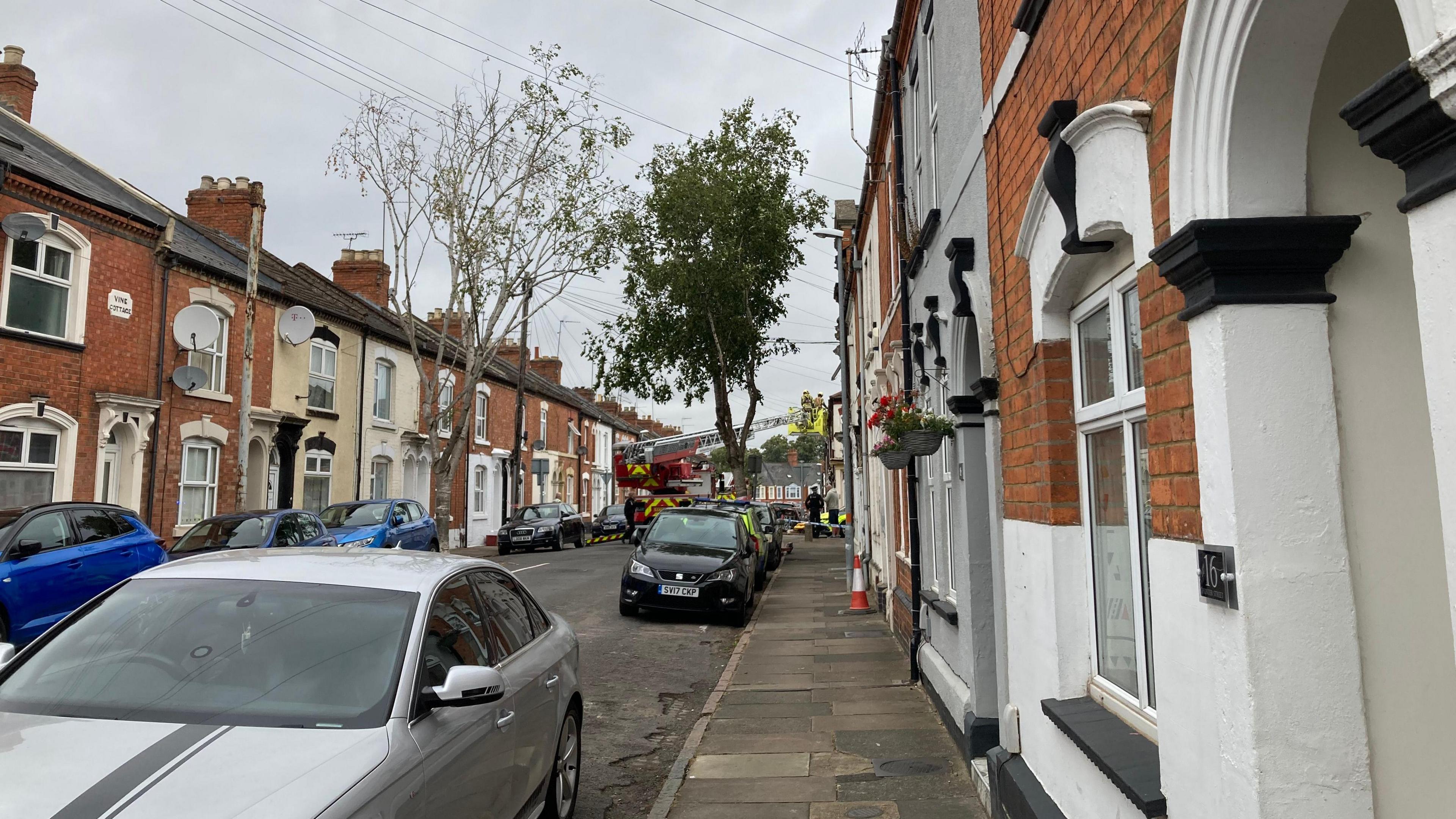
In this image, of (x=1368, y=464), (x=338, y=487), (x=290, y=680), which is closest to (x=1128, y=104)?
(x=1368, y=464)

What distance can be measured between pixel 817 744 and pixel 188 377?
15255 millimetres

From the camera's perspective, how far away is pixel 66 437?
1495cm

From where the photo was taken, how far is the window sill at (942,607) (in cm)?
658

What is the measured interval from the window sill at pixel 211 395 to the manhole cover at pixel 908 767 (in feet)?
52.8

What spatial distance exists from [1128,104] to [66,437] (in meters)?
17.0

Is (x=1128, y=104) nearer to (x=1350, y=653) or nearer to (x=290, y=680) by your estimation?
(x=1350, y=653)

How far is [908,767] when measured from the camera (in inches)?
233

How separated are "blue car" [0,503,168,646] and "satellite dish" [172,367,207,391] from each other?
22.9 ft

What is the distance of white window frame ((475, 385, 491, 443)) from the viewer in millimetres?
32781

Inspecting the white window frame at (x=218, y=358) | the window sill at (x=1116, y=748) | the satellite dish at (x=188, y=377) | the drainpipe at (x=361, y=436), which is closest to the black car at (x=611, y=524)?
the drainpipe at (x=361, y=436)

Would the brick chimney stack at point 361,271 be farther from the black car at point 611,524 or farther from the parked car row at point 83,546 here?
the parked car row at point 83,546

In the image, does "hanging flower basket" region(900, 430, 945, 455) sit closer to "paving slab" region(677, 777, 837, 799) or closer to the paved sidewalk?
the paved sidewalk

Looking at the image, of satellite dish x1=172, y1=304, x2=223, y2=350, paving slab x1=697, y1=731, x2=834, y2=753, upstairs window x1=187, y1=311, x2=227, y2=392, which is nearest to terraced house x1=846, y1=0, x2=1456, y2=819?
paving slab x1=697, y1=731, x2=834, y2=753

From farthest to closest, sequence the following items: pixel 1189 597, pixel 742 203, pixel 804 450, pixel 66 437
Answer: pixel 804 450 → pixel 742 203 → pixel 66 437 → pixel 1189 597
